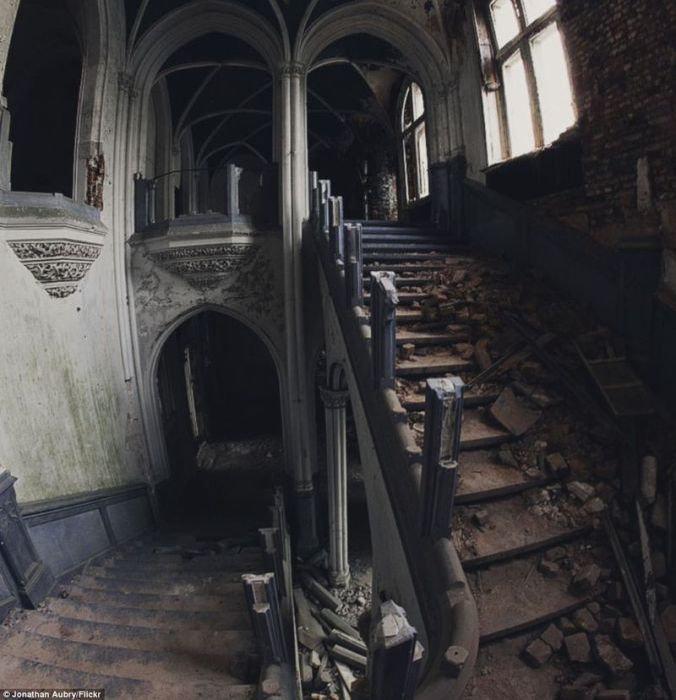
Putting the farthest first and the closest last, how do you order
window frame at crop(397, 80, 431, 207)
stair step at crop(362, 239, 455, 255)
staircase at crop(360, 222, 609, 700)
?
window frame at crop(397, 80, 431, 207) → stair step at crop(362, 239, 455, 255) → staircase at crop(360, 222, 609, 700)

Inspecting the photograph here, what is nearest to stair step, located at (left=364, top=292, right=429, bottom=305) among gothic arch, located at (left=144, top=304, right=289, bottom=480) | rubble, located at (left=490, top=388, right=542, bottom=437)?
rubble, located at (left=490, top=388, right=542, bottom=437)

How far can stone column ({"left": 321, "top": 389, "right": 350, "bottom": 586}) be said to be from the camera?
22.7 feet

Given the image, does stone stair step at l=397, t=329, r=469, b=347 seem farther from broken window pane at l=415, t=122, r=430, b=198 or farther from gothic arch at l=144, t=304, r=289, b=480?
broken window pane at l=415, t=122, r=430, b=198

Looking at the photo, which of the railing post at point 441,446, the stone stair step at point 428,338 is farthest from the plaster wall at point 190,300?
the railing post at point 441,446

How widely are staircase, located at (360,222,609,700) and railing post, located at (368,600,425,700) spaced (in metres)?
0.88

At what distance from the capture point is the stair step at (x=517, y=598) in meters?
2.35

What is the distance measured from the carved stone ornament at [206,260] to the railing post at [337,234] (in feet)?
6.33

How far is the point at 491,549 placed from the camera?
8.68 ft

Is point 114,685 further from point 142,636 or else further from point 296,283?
point 296,283

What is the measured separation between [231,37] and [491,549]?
9.50 metres

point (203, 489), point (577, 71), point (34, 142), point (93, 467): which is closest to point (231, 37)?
point (34, 142)

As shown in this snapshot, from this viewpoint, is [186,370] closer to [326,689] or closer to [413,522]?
[326,689]

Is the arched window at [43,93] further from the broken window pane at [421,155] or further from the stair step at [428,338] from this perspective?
the stair step at [428,338]

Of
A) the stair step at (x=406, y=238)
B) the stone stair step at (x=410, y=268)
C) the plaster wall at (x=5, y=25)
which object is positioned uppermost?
the plaster wall at (x=5, y=25)
